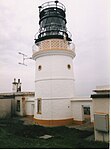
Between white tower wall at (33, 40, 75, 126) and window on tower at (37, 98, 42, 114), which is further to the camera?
window on tower at (37, 98, 42, 114)

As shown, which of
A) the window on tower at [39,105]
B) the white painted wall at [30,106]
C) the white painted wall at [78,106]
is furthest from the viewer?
the white painted wall at [30,106]

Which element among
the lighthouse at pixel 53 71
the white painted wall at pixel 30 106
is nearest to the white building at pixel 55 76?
the lighthouse at pixel 53 71

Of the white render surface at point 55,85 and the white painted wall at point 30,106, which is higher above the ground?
the white render surface at point 55,85

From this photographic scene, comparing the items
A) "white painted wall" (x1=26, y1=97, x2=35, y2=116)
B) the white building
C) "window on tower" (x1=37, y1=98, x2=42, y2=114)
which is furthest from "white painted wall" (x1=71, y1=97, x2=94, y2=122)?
"white painted wall" (x1=26, y1=97, x2=35, y2=116)

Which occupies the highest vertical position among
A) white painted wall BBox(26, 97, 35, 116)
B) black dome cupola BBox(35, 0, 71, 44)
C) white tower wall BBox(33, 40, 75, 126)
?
black dome cupola BBox(35, 0, 71, 44)

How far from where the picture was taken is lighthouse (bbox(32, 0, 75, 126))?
10969mm

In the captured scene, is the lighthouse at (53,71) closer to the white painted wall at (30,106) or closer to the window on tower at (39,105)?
the window on tower at (39,105)

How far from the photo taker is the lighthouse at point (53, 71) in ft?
36.0

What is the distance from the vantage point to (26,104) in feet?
51.9

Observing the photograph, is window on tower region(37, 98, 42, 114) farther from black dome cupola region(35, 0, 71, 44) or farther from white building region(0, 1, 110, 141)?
black dome cupola region(35, 0, 71, 44)

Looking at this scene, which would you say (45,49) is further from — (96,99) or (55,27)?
(96,99)

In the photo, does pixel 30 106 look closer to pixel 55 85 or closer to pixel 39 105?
pixel 39 105

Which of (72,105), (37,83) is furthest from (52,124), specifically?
(37,83)

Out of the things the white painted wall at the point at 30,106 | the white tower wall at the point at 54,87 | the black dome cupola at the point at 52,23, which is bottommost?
the white painted wall at the point at 30,106
